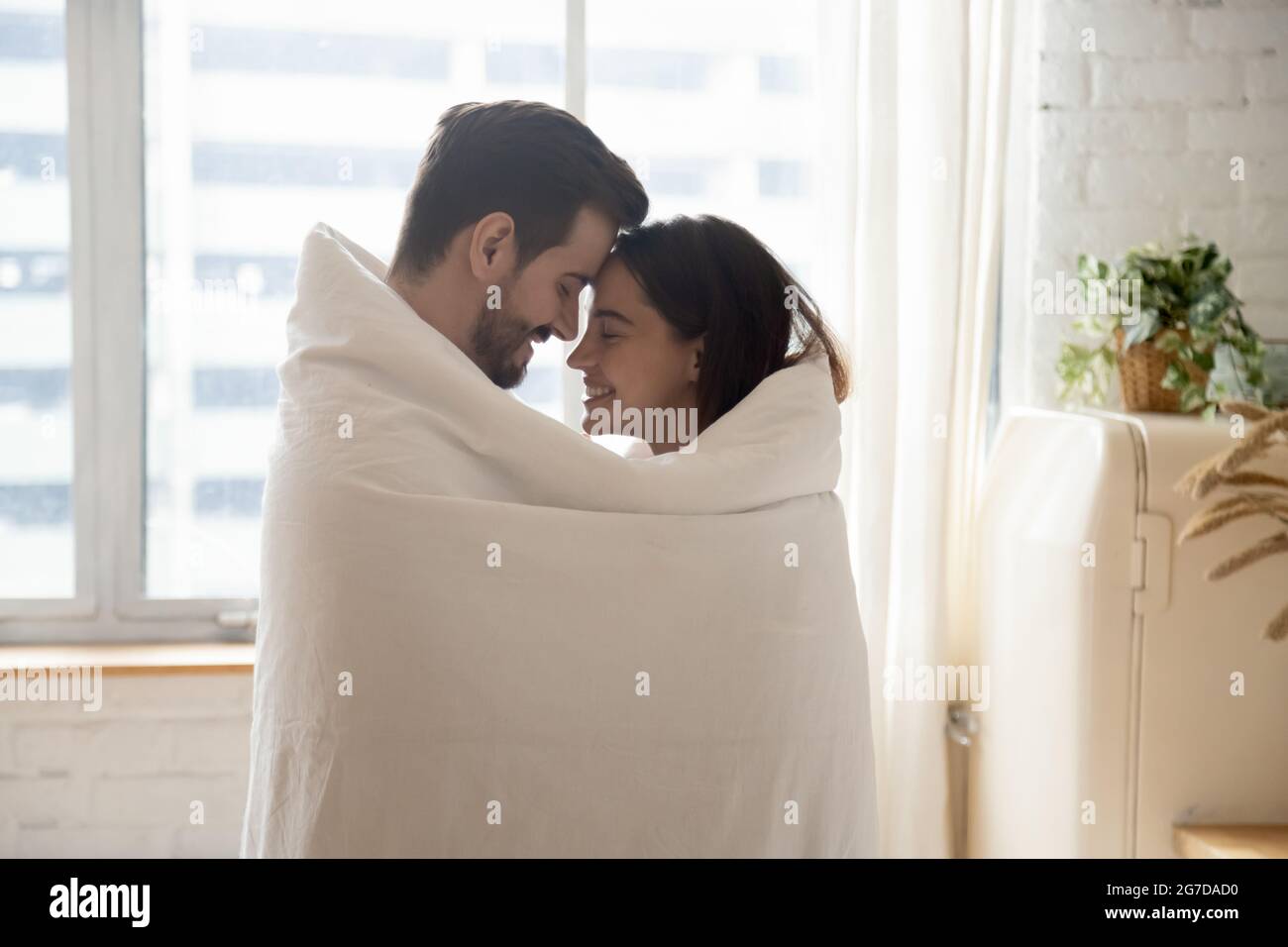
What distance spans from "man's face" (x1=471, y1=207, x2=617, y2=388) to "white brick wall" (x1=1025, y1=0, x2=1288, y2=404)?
1102 millimetres

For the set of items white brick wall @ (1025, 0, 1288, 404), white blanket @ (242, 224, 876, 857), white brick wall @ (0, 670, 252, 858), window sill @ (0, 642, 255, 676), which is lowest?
white brick wall @ (0, 670, 252, 858)

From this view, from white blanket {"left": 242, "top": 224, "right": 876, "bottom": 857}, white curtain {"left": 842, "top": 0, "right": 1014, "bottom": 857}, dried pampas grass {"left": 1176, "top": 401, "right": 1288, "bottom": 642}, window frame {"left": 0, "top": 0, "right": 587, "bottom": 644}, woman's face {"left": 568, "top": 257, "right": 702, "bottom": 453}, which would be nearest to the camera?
white blanket {"left": 242, "top": 224, "right": 876, "bottom": 857}

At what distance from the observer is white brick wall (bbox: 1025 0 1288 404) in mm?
2047

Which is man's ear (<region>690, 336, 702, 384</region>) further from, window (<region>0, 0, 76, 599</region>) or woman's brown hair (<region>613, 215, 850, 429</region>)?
window (<region>0, 0, 76, 599</region>)

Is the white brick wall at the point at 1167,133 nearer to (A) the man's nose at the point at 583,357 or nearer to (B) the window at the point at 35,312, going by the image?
(A) the man's nose at the point at 583,357

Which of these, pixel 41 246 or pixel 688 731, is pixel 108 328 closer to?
pixel 41 246

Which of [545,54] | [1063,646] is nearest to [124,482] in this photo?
[545,54]

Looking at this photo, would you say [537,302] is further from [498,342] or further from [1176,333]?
[1176,333]

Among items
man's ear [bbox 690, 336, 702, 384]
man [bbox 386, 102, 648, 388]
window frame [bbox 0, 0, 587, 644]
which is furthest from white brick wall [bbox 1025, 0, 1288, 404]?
man [bbox 386, 102, 648, 388]

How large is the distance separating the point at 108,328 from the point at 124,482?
1.00 ft

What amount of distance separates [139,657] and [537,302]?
1242mm

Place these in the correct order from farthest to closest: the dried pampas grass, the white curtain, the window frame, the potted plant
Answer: the window frame → the white curtain → the potted plant → the dried pampas grass

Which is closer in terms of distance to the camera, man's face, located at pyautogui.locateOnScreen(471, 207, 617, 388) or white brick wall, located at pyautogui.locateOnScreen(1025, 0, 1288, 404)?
man's face, located at pyautogui.locateOnScreen(471, 207, 617, 388)

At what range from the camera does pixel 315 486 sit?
104cm
